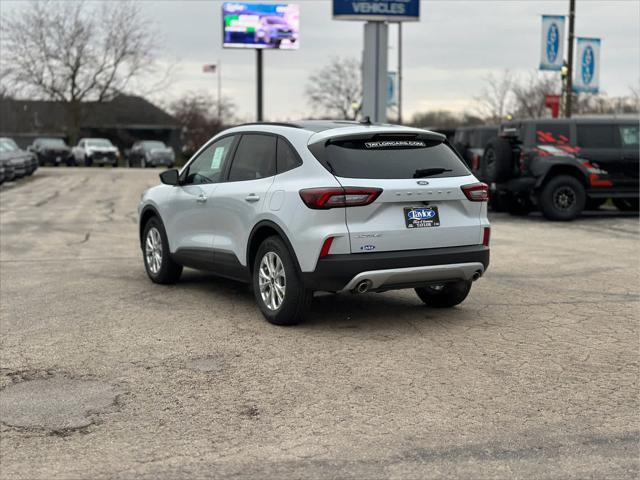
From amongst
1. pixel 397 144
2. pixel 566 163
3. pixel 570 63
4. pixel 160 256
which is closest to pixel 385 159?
pixel 397 144

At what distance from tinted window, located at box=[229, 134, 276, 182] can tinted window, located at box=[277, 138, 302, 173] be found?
9 cm

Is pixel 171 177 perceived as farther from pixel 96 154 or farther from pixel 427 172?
pixel 96 154

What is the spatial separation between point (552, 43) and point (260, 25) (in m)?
23.1

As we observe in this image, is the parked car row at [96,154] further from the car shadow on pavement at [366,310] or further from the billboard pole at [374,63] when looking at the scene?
the car shadow on pavement at [366,310]

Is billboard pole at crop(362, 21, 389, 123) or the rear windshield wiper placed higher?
billboard pole at crop(362, 21, 389, 123)

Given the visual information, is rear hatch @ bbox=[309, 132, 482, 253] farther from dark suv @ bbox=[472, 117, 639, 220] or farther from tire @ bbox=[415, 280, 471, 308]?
dark suv @ bbox=[472, 117, 639, 220]

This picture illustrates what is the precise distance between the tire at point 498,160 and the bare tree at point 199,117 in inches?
1674

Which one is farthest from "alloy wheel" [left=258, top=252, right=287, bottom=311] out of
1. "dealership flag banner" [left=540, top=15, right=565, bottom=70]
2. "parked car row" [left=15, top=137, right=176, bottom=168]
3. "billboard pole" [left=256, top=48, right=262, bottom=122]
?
"parked car row" [left=15, top=137, right=176, bottom=168]

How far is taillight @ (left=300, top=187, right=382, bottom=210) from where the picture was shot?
6457 mm

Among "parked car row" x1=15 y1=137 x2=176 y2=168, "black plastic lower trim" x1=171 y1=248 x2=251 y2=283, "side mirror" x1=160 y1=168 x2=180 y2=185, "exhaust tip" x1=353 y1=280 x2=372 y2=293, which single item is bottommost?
"parked car row" x1=15 y1=137 x2=176 y2=168

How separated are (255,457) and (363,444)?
55cm

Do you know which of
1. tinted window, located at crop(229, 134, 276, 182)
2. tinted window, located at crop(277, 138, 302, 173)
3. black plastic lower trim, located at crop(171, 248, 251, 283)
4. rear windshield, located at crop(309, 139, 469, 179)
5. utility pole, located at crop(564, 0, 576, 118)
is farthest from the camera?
utility pole, located at crop(564, 0, 576, 118)

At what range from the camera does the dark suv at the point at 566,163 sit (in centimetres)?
1645

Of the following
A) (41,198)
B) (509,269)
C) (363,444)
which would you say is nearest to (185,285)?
(509,269)
